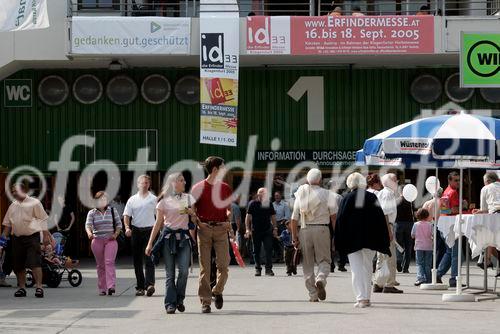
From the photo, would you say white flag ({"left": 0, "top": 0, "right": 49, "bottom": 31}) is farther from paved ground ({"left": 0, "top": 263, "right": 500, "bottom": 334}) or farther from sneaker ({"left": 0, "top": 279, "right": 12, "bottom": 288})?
paved ground ({"left": 0, "top": 263, "right": 500, "bottom": 334})

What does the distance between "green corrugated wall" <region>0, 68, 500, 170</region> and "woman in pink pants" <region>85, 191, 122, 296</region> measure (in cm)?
1273

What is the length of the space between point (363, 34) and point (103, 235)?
11.8 m

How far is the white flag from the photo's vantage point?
18.8 meters

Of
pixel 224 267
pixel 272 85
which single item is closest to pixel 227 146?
pixel 272 85

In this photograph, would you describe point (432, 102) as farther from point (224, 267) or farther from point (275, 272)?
point (224, 267)

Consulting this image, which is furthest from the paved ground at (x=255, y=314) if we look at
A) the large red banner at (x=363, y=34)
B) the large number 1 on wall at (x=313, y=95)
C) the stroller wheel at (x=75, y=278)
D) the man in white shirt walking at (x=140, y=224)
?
the large number 1 on wall at (x=313, y=95)

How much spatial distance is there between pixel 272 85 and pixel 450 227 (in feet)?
45.4

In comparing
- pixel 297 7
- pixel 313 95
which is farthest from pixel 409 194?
pixel 297 7

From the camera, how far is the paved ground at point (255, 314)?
38.1 ft

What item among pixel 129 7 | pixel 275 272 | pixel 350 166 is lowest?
pixel 275 272

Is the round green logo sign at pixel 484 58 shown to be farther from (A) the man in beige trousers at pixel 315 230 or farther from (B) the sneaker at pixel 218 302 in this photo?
(B) the sneaker at pixel 218 302

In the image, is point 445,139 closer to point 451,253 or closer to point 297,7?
point 451,253

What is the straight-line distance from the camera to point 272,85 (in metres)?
29.9

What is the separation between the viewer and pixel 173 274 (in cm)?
1341
